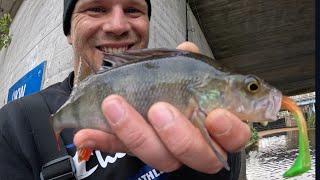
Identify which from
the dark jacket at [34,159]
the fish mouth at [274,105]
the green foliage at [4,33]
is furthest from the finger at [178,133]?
the green foliage at [4,33]

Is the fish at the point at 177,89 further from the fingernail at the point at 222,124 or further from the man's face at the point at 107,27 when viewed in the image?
the man's face at the point at 107,27

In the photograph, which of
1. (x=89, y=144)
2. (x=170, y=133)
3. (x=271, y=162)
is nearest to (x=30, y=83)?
(x=89, y=144)

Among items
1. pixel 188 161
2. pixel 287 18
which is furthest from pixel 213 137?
pixel 287 18

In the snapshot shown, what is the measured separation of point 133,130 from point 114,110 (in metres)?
0.12

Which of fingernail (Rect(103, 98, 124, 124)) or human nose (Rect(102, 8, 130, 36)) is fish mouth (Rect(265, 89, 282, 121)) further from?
human nose (Rect(102, 8, 130, 36))

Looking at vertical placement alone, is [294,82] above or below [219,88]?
below

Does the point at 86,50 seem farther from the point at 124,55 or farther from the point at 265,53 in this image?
the point at 265,53

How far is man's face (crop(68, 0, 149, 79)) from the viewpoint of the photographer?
3232mm

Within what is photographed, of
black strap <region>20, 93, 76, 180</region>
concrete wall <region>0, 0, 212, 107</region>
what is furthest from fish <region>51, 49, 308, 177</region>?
concrete wall <region>0, 0, 212, 107</region>

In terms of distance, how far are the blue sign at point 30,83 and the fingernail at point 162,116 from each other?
4158 millimetres

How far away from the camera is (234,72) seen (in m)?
2.06

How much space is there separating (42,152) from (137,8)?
1230 millimetres

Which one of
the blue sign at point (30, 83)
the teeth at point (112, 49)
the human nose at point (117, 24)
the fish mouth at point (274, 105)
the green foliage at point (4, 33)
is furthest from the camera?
the green foliage at point (4, 33)

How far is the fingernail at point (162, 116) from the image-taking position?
6.13 feet
